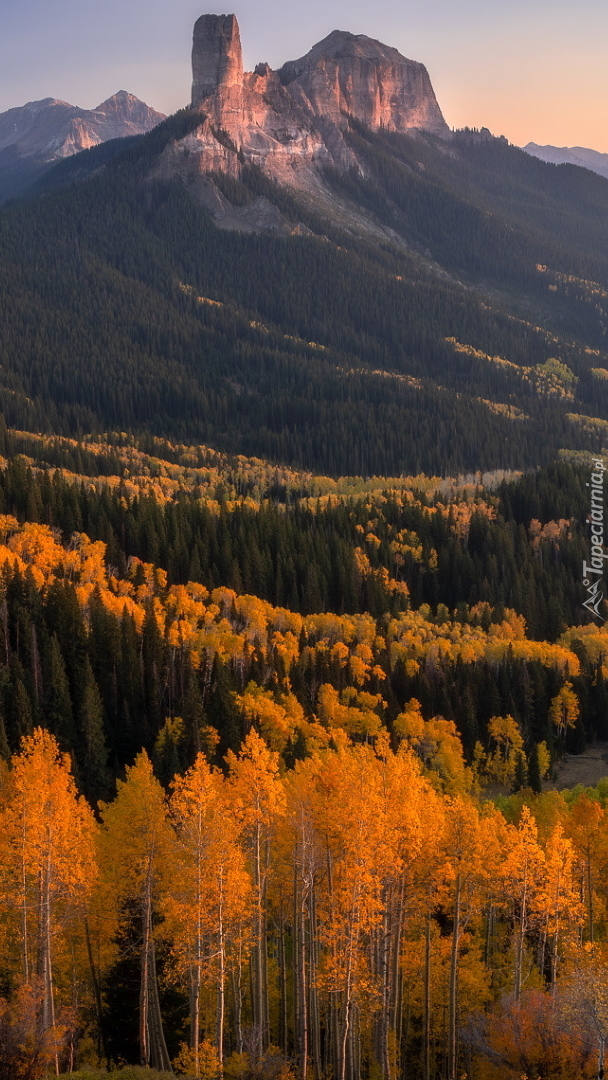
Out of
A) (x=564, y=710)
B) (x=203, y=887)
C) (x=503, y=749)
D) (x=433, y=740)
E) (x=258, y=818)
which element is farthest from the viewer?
(x=564, y=710)

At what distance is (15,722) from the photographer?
104188mm

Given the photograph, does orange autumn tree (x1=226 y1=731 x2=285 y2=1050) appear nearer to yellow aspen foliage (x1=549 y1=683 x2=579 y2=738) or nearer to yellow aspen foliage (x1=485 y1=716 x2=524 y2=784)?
yellow aspen foliage (x1=485 y1=716 x2=524 y2=784)

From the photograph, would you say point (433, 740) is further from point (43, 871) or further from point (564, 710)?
point (43, 871)

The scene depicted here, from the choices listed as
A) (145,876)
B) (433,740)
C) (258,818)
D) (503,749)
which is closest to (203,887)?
(145,876)

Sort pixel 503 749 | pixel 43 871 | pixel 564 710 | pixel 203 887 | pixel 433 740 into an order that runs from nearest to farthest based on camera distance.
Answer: pixel 203 887 < pixel 43 871 < pixel 433 740 < pixel 503 749 < pixel 564 710

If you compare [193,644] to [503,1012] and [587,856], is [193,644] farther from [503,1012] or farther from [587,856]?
[503,1012]

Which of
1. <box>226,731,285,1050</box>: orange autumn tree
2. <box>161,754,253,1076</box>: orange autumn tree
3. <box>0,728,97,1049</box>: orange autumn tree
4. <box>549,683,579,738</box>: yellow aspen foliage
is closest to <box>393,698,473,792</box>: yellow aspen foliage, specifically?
<box>549,683,579,738</box>: yellow aspen foliage

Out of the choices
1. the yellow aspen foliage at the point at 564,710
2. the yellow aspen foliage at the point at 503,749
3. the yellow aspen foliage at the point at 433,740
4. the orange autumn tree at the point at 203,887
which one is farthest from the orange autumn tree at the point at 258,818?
the yellow aspen foliage at the point at 564,710

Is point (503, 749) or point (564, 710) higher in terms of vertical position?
point (564, 710)

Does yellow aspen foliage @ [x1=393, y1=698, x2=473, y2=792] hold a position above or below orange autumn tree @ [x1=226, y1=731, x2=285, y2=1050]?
below

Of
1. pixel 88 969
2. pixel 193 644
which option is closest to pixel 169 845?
pixel 88 969

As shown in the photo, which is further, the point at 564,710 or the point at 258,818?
the point at 564,710

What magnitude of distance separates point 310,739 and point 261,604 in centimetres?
5568

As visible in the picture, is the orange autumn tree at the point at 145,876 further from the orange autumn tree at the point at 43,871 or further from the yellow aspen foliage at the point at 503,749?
the yellow aspen foliage at the point at 503,749
